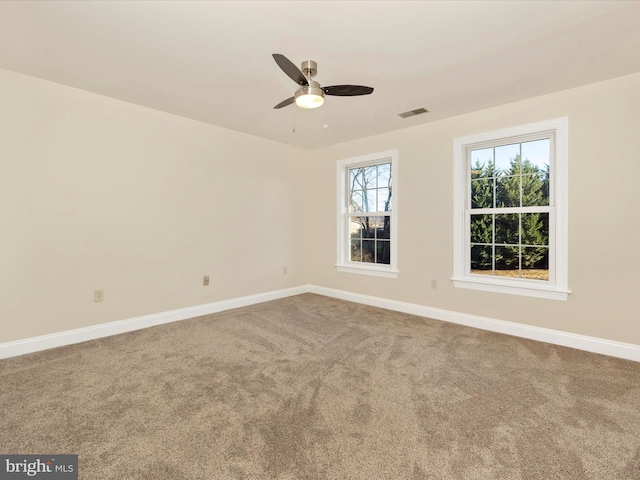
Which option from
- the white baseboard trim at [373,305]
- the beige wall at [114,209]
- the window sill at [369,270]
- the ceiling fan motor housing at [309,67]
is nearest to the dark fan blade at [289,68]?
the ceiling fan motor housing at [309,67]

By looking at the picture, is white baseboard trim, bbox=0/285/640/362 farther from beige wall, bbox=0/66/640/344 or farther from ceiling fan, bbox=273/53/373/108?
ceiling fan, bbox=273/53/373/108

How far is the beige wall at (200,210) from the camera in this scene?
276cm

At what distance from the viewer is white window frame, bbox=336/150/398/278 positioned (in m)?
4.29

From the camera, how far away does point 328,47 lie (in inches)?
90.7

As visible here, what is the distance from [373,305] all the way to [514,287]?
1846mm

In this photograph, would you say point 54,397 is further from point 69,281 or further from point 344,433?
point 344,433

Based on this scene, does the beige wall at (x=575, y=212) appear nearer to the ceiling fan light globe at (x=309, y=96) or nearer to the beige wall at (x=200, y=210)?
the beige wall at (x=200, y=210)

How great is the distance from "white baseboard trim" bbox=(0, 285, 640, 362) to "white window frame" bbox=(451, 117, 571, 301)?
377mm

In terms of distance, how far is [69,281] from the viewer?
120 inches

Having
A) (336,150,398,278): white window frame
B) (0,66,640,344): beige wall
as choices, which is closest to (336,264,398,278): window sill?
(336,150,398,278): white window frame

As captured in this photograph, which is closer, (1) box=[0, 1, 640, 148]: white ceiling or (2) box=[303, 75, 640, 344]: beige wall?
(1) box=[0, 1, 640, 148]: white ceiling

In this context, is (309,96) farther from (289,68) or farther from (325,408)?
(325,408)

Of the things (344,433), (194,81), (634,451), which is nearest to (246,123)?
(194,81)

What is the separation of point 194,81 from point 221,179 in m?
1.55
